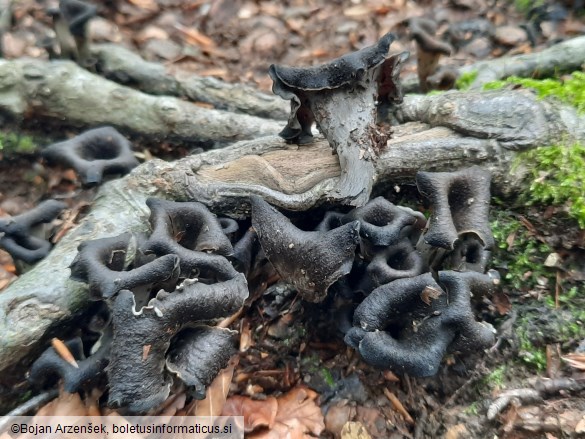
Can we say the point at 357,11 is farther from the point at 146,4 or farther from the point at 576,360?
the point at 576,360

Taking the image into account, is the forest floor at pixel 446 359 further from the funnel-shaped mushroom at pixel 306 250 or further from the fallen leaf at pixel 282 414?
the funnel-shaped mushroom at pixel 306 250

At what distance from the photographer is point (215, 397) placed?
3.33m

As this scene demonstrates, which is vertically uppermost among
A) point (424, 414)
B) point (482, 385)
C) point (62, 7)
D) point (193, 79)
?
point (62, 7)

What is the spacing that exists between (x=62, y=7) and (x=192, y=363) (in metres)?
3.93

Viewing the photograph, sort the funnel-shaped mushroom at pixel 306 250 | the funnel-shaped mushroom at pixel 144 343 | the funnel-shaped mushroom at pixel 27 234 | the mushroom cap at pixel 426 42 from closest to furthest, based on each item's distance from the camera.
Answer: the funnel-shaped mushroom at pixel 144 343
the funnel-shaped mushroom at pixel 306 250
the funnel-shaped mushroom at pixel 27 234
the mushroom cap at pixel 426 42

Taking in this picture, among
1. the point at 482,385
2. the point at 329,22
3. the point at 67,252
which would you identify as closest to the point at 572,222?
the point at 482,385

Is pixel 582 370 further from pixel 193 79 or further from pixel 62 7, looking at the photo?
pixel 62 7

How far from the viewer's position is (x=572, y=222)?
11.5 ft

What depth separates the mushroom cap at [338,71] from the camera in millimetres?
3270

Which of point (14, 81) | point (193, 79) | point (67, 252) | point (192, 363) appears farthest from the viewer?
point (193, 79)

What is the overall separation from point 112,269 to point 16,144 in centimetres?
255

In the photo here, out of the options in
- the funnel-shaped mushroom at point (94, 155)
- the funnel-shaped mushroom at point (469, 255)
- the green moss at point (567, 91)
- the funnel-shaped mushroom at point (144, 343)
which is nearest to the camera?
the funnel-shaped mushroom at point (144, 343)

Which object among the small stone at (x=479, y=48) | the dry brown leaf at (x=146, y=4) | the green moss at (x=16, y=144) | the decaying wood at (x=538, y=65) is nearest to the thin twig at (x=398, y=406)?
the decaying wood at (x=538, y=65)

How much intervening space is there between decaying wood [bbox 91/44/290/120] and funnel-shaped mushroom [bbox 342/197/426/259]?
2.19 metres
